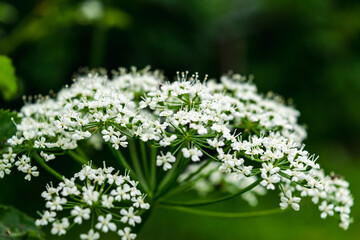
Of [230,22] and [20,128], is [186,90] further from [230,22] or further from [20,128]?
[230,22]

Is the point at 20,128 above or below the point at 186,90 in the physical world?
below

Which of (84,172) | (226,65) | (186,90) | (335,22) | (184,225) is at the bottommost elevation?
(84,172)

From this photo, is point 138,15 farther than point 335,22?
No

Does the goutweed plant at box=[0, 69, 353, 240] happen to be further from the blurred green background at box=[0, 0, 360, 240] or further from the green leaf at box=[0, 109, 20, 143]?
the blurred green background at box=[0, 0, 360, 240]

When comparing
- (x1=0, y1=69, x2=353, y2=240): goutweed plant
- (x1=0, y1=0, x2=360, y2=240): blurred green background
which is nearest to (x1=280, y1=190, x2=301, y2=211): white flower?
(x1=0, y1=69, x2=353, y2=240): goutweed plant

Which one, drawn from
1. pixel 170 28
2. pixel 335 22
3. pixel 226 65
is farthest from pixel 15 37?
pixel 335 22

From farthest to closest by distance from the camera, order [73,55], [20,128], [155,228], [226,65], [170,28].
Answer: [226,65]
[170,28]
[73,55]
[155,228]
[20,128]
